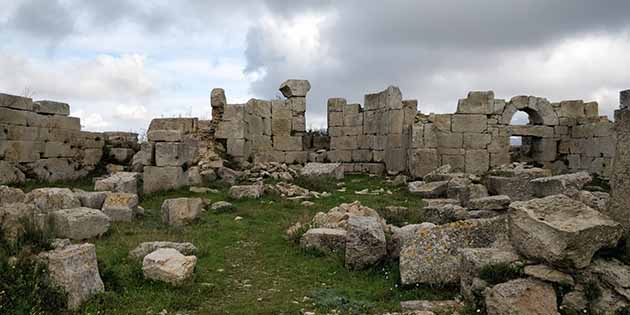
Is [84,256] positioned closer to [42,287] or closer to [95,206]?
[42,287]

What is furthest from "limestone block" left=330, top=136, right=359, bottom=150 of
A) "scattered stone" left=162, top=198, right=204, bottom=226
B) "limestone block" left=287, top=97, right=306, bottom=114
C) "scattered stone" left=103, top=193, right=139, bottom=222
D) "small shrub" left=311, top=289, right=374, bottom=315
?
"small shrub" left=311, top=289, right=374, bottom=315

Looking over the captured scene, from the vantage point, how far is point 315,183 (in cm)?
1536

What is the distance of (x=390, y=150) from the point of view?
1845 centimetres

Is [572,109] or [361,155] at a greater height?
[572,109]

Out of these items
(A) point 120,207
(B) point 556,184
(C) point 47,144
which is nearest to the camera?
(A) point 120,207

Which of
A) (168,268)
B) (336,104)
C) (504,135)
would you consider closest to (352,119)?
(336,104)

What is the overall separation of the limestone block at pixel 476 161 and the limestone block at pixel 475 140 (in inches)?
6.6

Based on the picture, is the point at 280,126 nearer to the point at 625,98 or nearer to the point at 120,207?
the point at 120,207

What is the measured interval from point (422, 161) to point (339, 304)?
11.8 metres

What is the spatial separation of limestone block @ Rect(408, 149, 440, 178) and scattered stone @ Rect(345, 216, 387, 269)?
10.2 meters

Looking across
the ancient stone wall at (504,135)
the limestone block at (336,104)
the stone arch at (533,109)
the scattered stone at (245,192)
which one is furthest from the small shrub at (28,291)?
the stone arch at (533,109)

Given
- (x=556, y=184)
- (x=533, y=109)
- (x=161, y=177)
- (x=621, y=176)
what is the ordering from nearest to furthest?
(x=621, y=176) → (x=556, y=184) → (x=161, y=177) → (x=533, y=109)

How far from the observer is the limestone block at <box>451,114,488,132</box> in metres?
17.4

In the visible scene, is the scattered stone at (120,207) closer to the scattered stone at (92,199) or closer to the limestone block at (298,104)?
the scattered stone at (92,199)
